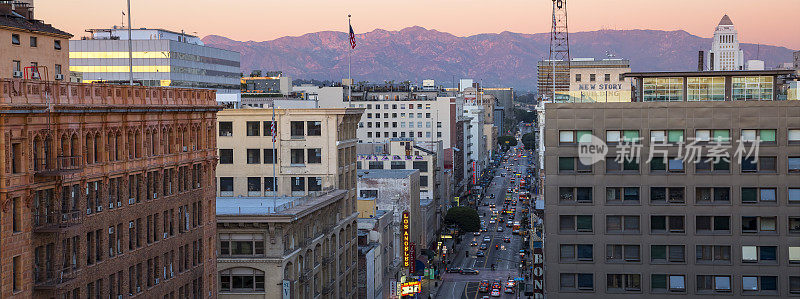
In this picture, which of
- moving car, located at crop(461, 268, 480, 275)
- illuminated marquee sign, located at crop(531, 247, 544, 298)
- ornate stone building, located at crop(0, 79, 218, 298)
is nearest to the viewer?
ornate stone building, located at crop(0, 79, 218, 298)

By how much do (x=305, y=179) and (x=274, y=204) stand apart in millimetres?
16710

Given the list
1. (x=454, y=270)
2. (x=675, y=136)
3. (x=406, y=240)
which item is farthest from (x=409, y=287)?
(x=675, y=136)

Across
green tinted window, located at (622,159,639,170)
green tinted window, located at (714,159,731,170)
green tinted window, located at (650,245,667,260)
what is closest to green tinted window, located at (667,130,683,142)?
green tinted window, located at (622,159,639,170)

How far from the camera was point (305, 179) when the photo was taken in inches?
4365

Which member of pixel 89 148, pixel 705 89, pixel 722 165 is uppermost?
pixel 705 89

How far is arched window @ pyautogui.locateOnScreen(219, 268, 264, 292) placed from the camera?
87.8 m

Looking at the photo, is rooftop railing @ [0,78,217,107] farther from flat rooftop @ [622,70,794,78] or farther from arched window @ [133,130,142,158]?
flat rooftop @ [622,70,794,78]

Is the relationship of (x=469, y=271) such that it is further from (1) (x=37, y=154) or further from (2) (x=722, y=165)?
(1) (x=37, y=154)

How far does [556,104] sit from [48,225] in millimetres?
41602

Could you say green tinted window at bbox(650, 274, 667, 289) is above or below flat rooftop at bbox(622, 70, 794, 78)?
below

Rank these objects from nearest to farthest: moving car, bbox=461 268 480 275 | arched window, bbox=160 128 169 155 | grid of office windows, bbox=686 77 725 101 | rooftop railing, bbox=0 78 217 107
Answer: rooftop railing, bbox=0 78 217 107 → arched window, bbox=160 128 169 155 → grid of office windows, bbox=686 77 725 101 → moving car, bbox=461 268 480 275

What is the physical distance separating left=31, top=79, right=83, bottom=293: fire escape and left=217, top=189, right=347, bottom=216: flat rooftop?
33574 mm

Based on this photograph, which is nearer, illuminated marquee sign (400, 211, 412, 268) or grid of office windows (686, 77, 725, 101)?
grid of office windows (686, 77, 725, 101)

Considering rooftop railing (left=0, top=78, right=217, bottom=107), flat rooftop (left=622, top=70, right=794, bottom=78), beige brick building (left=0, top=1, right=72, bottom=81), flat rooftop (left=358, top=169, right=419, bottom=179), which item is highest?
beige brick building (left=0, top=1, right=72, bottom=81)
